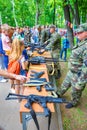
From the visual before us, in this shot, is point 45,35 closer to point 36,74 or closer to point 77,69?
point 77,69

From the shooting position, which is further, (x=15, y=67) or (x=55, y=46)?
(x=55, y=46)

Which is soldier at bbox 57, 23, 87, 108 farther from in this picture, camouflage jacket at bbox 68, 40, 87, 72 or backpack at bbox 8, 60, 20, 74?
backpack at bbox 8, 60, 20, 74

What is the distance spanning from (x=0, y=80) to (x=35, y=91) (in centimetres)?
500

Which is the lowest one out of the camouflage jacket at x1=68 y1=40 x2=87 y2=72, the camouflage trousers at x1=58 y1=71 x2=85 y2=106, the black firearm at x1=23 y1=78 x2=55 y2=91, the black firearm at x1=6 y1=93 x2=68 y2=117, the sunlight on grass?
the sunlight on grass

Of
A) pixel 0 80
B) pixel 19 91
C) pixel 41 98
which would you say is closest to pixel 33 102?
→ pixel 41 98

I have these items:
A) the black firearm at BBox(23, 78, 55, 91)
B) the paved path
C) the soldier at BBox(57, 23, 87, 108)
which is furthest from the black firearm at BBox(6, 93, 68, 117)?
the soldier at BBox(57, 23, 87, 108)

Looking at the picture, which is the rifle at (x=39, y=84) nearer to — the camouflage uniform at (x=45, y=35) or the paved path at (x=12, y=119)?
the paved path at (x=12, y=119)

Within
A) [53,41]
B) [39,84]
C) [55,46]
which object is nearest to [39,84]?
[39,84]

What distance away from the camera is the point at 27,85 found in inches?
208

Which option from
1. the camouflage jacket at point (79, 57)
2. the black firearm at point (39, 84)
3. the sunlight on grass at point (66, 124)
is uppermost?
the camouflage jacket at point (79, 57)

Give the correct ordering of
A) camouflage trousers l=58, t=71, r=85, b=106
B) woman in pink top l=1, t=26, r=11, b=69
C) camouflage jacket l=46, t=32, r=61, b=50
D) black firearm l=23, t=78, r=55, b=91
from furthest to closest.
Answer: camouflage jacket l=46, t=32, r=61, b=50 < woman in pink top l=1, t=26, r=11, b=69 < camouflage trousers l=58, t=71, r=85, b=106 < black firearm l=23, t=78, r=55, b=91

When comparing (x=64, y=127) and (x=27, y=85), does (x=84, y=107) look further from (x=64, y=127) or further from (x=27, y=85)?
(x=27, y=85)

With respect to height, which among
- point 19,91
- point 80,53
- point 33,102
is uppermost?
point 80,53

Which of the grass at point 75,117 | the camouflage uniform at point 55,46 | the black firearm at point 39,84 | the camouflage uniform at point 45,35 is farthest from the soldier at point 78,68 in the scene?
the camouflage uniform at point 45,35
